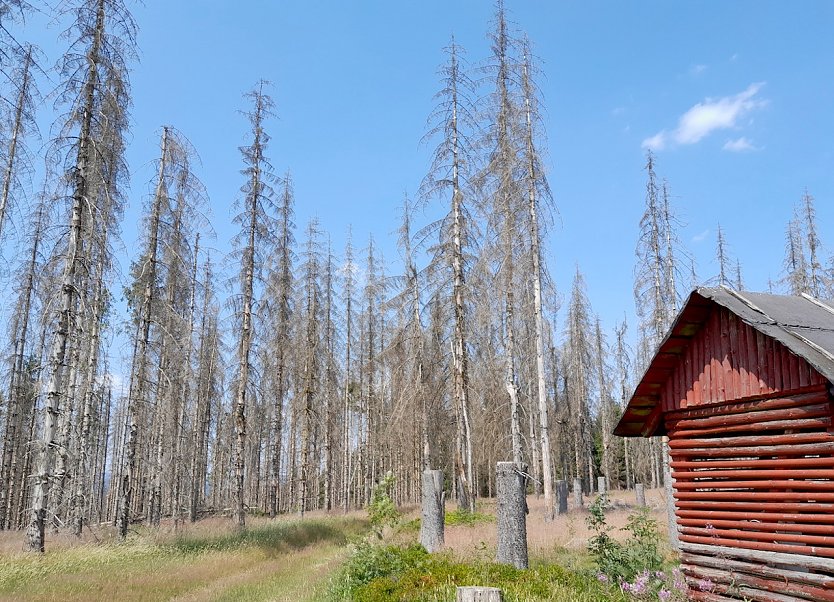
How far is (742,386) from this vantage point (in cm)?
701

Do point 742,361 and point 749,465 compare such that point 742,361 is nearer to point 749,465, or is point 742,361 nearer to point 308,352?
point 749,465

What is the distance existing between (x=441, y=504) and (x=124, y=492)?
9.44 metres

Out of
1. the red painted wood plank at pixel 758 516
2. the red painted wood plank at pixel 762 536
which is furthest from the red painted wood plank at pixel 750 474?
the red painted wood plank at pixel 762 536

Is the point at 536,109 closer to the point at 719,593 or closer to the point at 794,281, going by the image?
the point at 719,593

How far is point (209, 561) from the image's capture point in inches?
517

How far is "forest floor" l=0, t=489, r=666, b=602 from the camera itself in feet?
31.9

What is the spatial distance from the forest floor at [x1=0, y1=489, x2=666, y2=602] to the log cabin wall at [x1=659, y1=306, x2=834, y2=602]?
256 centimetres

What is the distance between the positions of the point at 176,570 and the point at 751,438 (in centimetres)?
1114

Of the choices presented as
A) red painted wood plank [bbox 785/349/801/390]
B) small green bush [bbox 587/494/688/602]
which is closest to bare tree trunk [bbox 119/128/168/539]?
small green bush [bbox 587/494/688/602]

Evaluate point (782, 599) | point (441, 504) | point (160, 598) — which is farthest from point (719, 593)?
point (160, 598)

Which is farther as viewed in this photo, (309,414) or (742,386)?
(309,414)

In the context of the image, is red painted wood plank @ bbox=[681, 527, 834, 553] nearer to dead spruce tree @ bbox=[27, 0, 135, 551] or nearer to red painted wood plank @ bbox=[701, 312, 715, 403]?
red painted wood plank @ bbox=[701, 312, 715, 403]

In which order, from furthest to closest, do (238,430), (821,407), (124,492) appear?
1. (238,430)
2. (124,492)
3. (821,407)

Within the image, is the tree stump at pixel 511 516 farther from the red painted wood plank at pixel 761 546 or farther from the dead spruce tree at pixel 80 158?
the dead spruce tree at pixel 80 158
